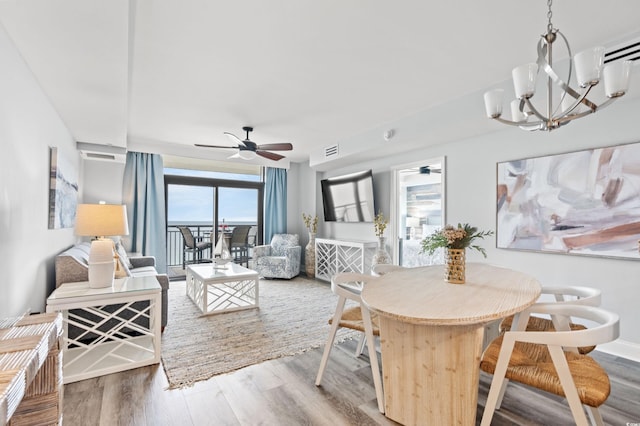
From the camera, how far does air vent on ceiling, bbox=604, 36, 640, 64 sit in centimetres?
198

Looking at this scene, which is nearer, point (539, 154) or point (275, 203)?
point (539, 154)

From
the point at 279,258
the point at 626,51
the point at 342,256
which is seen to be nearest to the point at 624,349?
the point at 626,51

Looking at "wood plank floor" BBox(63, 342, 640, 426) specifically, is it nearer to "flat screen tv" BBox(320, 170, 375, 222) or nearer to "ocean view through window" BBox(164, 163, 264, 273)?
"flat screen tv" BBox(320, 170, 375, 222)

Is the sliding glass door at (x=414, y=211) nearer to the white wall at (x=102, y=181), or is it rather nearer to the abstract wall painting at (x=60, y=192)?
the abstract wall painting at (x=60, y=192)

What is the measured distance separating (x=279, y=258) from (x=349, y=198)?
1.68 metres

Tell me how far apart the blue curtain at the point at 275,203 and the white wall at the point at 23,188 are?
397 centimetres

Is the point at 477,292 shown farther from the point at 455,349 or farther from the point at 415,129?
the point at 415,129

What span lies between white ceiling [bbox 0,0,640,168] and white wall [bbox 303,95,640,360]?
30 cm

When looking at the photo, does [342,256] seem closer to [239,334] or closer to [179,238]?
[239,334]

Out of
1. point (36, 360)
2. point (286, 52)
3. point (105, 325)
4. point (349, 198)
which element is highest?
point (286, 52)

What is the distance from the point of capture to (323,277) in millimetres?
5699

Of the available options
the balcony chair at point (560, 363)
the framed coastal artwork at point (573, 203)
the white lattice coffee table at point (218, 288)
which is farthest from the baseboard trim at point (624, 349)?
the white lattice coffee table at point (218, 288)

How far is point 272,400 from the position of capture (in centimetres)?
198

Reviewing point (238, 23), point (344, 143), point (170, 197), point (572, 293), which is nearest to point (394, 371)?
point (572, 293)
